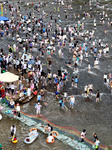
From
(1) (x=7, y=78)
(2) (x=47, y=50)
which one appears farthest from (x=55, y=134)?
(2) (x=47, y=50)

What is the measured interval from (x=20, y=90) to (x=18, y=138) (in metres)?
6.49

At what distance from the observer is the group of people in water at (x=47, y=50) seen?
2553 centimetres

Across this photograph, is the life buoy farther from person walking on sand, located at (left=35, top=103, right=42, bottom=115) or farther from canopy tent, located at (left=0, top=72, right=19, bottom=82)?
canopy tent, located at (left=0, top=72, right=19, bottom=82)

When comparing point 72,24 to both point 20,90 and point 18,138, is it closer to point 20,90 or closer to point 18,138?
point 20,90

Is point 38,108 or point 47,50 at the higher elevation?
point 47,50

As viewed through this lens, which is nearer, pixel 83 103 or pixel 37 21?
pixel 83 103

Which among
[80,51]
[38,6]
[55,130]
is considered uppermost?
[38,6]

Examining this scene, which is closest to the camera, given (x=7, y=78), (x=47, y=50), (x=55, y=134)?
(x=55, y=134)

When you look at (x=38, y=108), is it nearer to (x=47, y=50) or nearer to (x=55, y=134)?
(x=55, y=134)

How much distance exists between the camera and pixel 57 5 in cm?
5953

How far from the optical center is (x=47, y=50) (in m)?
34.1

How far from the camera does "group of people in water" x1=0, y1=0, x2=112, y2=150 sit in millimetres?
25531

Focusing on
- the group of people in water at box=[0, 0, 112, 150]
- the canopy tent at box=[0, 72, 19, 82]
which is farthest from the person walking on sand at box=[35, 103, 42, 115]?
the canopy tent at box=[0, 72, 19, 82]

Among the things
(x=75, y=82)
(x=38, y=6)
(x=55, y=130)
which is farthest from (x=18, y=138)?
(x=38, y=6)
